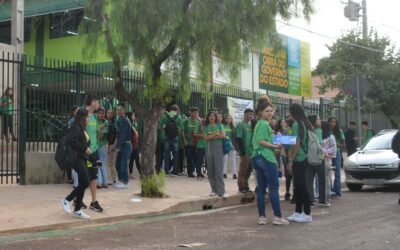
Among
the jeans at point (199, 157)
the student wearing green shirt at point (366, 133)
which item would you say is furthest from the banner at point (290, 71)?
the jeans at point (199, 157)

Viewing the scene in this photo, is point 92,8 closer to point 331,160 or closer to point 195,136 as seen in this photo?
point 195,136

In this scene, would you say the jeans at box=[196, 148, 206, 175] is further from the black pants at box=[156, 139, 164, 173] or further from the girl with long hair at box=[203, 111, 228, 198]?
the girl with long hair at box=[203, 111, 228, 198]

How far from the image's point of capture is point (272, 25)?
35.9ft

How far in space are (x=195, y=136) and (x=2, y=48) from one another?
765 cm

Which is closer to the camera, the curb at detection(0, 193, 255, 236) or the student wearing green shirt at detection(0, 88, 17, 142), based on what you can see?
the curb at detection(0, 193, 255, 236)

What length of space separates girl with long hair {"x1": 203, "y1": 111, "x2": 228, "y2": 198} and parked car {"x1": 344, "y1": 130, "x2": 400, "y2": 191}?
3822mm

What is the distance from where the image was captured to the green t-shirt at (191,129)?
14789mm

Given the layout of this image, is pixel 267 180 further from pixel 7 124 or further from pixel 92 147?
pixel 7 124

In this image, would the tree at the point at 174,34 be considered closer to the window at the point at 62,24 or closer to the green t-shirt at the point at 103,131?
the green t-shirt at the point at 103,131

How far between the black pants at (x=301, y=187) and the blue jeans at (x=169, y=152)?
593 centimetres

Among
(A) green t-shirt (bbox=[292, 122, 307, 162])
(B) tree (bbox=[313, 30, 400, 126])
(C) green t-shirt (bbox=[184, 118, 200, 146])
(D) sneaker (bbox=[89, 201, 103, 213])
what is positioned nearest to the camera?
(A) green t-shirt (bbox=[292, 122, 307, 162])

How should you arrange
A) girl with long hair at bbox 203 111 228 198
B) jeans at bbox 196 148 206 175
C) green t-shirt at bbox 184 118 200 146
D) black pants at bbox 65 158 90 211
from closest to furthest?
black pants at bbox 65 158 90 211, girl with long hair at bbox 203 111 228 198, jeans at bbox 196 148 206 175, green t-shirt at bbox 184 118 200 146

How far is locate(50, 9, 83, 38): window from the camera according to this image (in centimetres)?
2397

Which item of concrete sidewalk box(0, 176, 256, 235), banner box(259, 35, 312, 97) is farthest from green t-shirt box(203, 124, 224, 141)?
banner box(259, 35, 312, 97)
